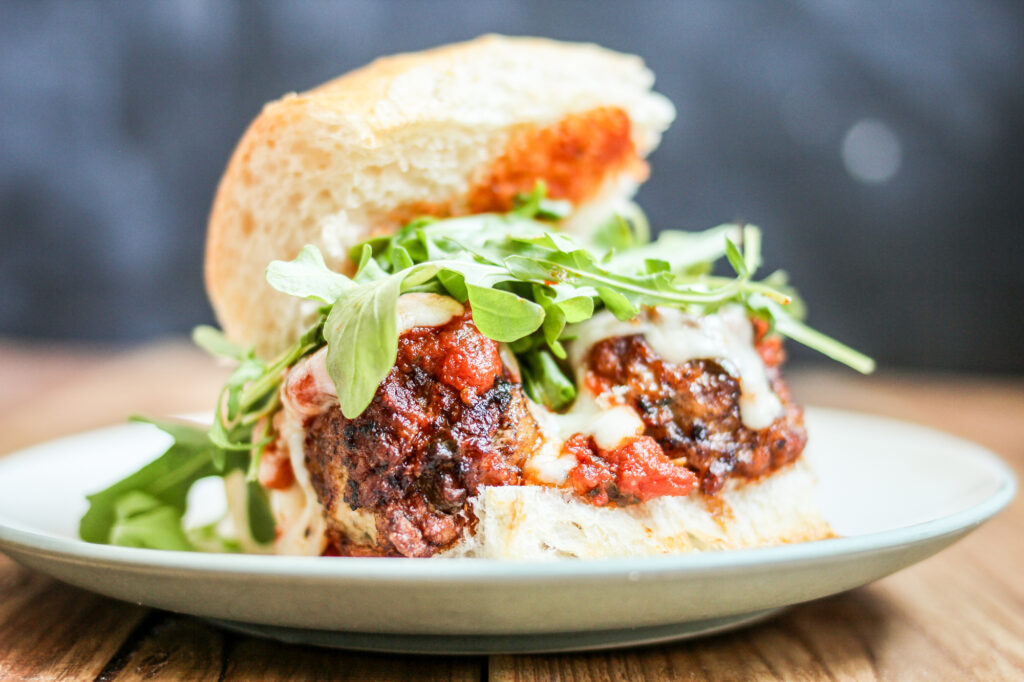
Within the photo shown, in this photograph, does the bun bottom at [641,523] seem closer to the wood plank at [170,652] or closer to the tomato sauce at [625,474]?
the tomato sauce at [625,474]

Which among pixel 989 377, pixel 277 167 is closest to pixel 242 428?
pixel 277 167

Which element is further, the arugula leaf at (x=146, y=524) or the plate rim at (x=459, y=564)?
the arugula leaf at (x=146, y=524)

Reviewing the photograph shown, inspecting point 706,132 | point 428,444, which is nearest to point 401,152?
point 428,444

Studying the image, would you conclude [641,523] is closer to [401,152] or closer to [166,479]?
[401,152]

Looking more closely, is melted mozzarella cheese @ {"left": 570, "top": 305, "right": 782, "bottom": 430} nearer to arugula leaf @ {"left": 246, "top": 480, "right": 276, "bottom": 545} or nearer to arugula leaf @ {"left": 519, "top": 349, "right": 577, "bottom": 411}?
arugula leaf @ {"left": 519, "top": 349, "right": 577, "bottom": 411}

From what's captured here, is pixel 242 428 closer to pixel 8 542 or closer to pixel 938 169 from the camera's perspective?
pixel 8 542

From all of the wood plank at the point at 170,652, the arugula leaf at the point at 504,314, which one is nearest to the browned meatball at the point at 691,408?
the arugula leaf at the point at 504,314
